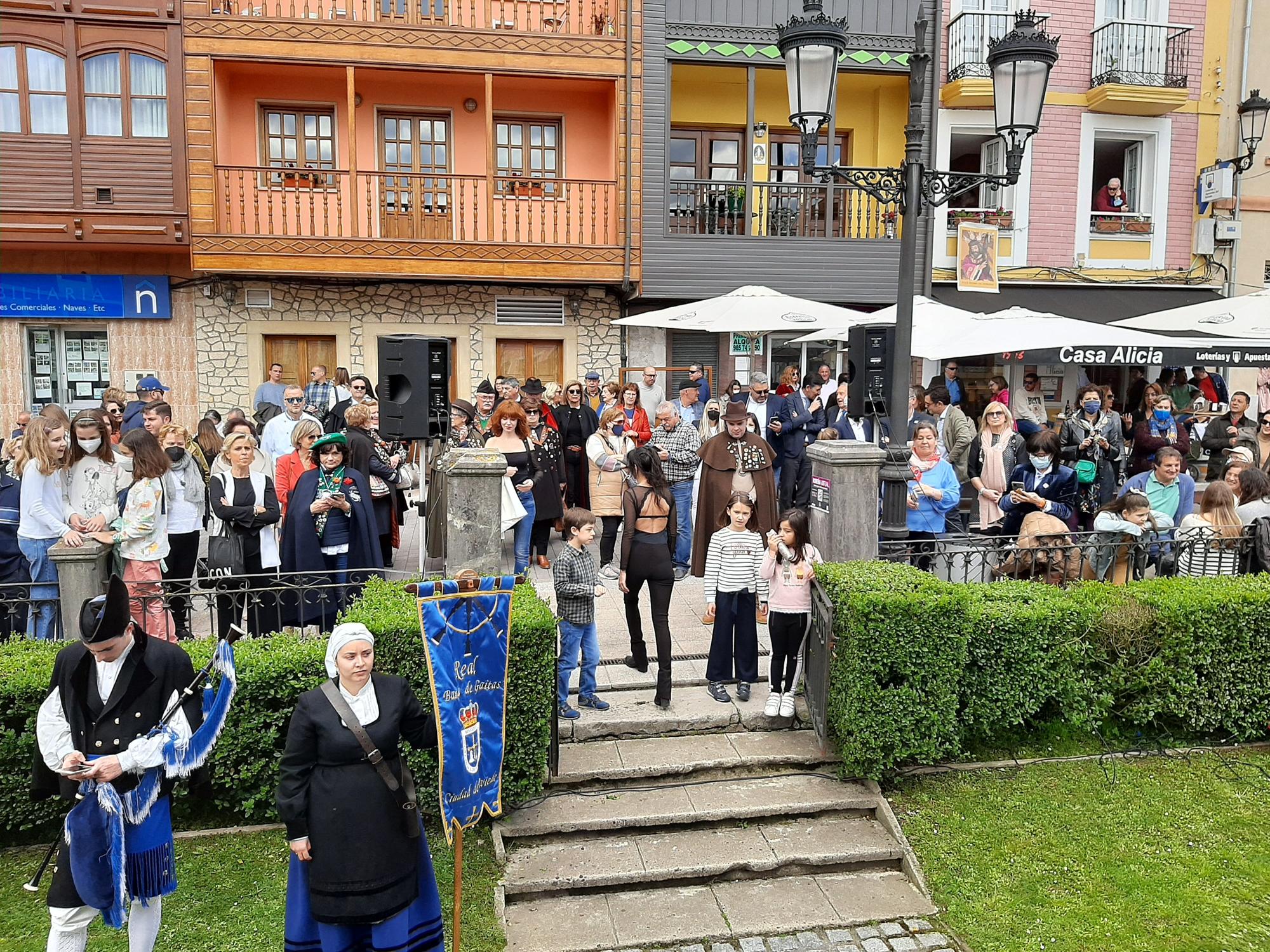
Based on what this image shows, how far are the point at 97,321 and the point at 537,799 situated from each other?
12868 millimetres

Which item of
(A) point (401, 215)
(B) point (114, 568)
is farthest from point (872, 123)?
(B) point (114, 568)

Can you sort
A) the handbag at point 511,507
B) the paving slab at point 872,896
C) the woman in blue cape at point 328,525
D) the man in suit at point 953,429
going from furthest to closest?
the man in suit at point 953,429
the handbag at point 511,507
the woman in blue cape at point 328,525
the paving slab at point 872,896

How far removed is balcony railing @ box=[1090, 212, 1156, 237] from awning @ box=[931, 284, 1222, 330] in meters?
1.02

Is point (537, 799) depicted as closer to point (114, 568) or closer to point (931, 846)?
point (931, 846)

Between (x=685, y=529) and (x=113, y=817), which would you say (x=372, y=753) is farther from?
(x=685, y=529)

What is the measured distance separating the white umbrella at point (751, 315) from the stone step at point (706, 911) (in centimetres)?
705

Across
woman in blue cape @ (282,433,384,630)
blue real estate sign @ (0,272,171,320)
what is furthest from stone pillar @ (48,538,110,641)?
blue real estate sign @ (0,272,171,320)

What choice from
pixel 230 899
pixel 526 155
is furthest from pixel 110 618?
pixel 526 155

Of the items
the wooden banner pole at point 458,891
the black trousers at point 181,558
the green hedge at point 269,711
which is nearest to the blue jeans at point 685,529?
the green hedge at point 269,711

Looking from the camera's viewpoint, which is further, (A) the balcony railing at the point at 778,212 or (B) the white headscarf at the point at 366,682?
(A) the balcony railing at the point at 778,212

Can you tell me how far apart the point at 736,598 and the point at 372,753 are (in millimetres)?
3510

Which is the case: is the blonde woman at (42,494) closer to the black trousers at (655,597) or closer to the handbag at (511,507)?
the handbag at (511,507)

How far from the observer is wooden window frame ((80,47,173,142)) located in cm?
1396

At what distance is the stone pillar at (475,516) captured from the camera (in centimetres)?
659
